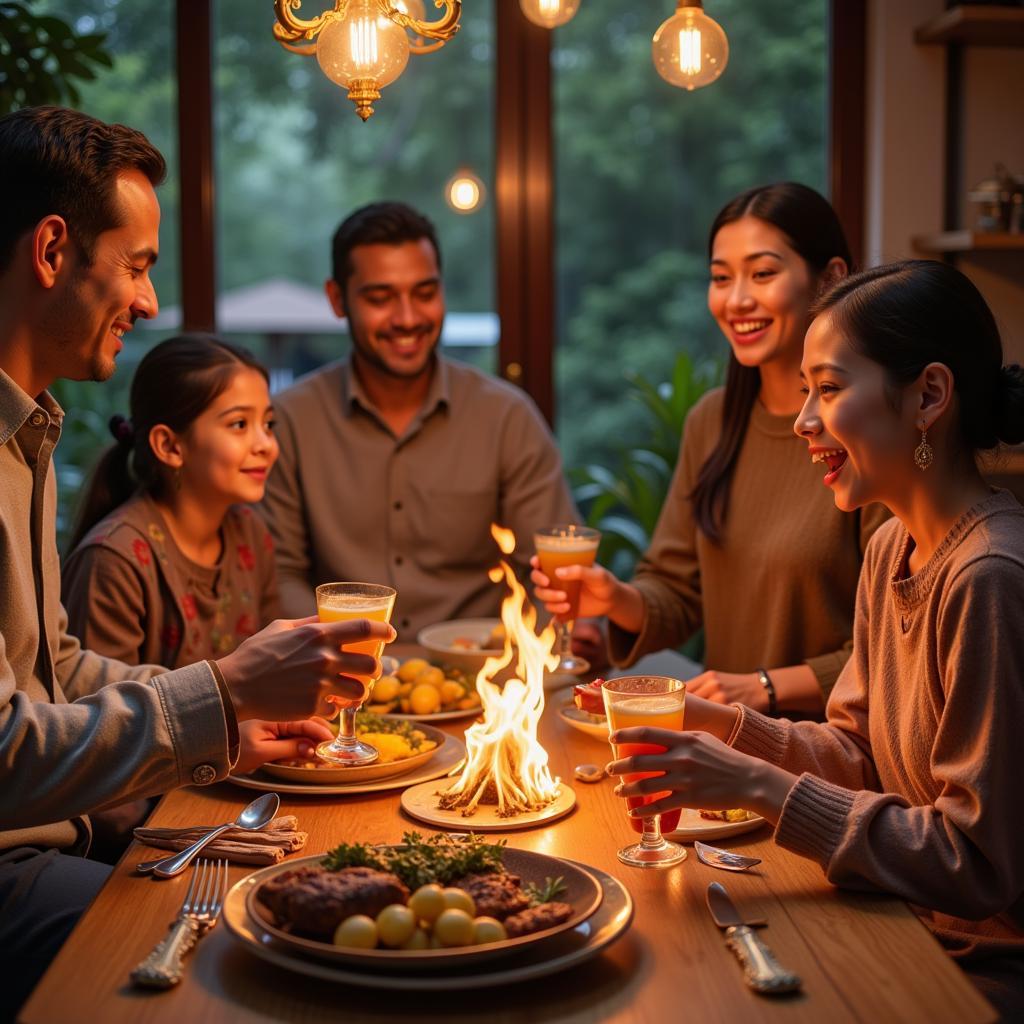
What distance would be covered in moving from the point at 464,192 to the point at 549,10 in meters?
2.07

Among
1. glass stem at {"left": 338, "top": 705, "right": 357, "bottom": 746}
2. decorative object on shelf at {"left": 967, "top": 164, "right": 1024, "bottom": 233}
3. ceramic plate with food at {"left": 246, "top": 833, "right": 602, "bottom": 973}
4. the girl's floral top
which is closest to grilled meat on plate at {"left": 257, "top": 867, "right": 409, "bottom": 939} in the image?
ceramic plate with food at {"left": 246, "top": 833, "right": 602, "bottom": 973}

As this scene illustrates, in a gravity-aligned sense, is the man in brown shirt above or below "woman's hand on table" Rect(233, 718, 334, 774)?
above

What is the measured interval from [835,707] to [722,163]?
2881mm

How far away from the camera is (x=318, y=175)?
4.40m

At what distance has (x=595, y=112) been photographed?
4.38 metres

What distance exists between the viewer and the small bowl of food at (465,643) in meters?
2.54

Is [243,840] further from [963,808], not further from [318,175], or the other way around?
[318,175]

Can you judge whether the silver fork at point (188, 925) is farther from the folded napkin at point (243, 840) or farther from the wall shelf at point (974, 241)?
the wall shelf at point (974, 241)

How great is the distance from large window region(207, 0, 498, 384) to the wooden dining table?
2.99 metres

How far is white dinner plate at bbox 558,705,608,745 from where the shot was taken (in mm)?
2172

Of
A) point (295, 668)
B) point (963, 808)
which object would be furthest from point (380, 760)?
point (963, 808)

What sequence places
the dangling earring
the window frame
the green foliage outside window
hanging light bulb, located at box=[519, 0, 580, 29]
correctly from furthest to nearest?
1. the window frame
2. the green foliage outside window
3. hanging light bulb, located at box=[519, 0, 580, 29]
4. the dangling earring

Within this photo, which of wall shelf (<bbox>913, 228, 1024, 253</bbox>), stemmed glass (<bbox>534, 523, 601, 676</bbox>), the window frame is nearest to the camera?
stemmed glass (<bbox>534, 523, 601, 676</bbox>)

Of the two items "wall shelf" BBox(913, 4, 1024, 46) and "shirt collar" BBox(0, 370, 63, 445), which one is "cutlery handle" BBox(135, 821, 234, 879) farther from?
"wall shelf" BBox(913, 4, 1024, 46)
